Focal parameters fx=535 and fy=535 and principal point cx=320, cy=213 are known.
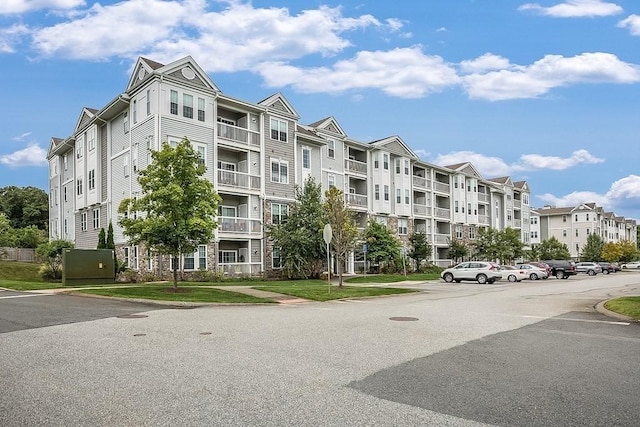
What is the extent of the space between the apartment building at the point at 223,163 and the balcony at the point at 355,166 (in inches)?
6.7

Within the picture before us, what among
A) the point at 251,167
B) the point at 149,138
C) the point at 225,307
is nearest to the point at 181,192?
the point at 225,307

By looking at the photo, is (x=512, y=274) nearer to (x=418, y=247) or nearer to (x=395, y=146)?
(x=418, y=247)

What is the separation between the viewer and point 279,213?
39844mm

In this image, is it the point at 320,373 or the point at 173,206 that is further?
the point at 173,206

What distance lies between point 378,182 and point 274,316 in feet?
124

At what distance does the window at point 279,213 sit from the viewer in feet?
129

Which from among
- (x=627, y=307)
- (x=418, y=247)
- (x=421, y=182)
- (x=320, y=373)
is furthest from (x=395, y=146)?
(x=320, y=373)

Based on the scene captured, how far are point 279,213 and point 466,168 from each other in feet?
111

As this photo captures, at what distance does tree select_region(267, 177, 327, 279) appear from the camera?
37.2 m

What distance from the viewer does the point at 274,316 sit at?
48.1 ft

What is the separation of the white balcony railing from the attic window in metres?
18.2

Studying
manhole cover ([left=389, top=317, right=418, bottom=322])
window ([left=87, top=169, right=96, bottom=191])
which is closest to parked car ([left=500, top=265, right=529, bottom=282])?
manhole cover ([left=389, top=317, right=418, bottom=322])

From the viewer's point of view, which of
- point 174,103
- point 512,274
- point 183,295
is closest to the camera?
A: point 183,295

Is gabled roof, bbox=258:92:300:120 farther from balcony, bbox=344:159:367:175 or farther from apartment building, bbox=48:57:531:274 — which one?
balcony, bbox=344:159:367:175
